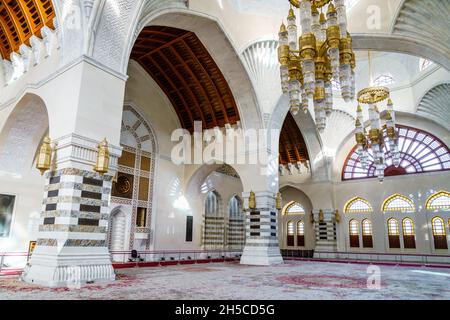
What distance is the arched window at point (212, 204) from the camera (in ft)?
60.2

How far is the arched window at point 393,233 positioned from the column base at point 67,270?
16276 mm

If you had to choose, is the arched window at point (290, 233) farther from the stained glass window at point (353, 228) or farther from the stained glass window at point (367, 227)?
the stained glass window at point (367, 227)

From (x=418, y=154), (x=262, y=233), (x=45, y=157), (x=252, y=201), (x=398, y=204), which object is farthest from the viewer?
(x=398, y=204)

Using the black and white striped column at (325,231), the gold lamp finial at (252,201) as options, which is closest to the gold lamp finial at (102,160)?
the gold lamp finial at (252,201)

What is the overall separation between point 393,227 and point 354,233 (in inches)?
84.9

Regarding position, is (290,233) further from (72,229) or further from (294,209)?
(72,229)

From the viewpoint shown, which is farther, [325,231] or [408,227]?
[325,231]

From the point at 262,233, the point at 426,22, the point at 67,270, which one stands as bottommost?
the point at 67,270

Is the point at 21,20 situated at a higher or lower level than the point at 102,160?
higher

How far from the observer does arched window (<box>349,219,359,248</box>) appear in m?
19.2

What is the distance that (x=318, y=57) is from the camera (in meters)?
8.04

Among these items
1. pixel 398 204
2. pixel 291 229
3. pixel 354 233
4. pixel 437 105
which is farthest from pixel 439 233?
pixel 291 229

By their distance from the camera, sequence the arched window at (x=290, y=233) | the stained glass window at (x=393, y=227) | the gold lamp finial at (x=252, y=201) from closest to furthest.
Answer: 1. the gold lamp finial at (x=252, y=201)
2. the stained glass window at (x=393, y=227)
3. the arched window at (x=290, y=233)
